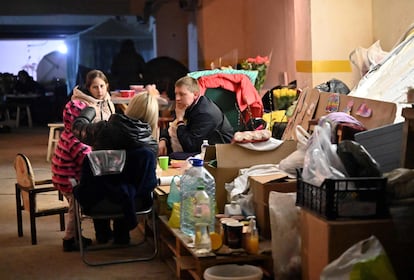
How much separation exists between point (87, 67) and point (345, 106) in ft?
36.0

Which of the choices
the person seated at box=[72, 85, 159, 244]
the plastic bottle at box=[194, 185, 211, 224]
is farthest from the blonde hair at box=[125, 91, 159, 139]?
the plastic bottle at box=[194, 185, 211, 224]

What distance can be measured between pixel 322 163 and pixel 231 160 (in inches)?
47.1

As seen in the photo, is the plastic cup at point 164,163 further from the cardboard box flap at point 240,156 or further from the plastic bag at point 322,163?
the plastic bag at point 322,163

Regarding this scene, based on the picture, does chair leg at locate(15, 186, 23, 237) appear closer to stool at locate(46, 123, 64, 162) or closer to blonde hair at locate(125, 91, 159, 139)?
blonde hair at locate(125, 91, 159, 139)

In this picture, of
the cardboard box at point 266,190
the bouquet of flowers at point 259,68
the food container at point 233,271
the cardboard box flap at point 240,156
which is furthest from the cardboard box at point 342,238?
the bouquet of flowers at point 259,68

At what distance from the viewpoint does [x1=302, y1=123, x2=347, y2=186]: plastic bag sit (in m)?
3.22

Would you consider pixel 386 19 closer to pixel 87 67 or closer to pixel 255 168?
pixel 255 168

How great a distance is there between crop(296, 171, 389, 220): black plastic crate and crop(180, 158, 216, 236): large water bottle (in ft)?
3.52

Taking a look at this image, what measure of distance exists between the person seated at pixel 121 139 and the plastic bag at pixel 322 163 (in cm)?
133

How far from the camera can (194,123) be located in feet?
18.7

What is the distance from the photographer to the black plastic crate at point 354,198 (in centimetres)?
306

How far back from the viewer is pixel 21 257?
4766mm

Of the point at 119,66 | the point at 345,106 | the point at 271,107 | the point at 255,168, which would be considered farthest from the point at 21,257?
the point at 119,66

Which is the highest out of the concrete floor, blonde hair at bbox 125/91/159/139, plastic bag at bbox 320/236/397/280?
blonde hair at bbox 125/91/159/139
